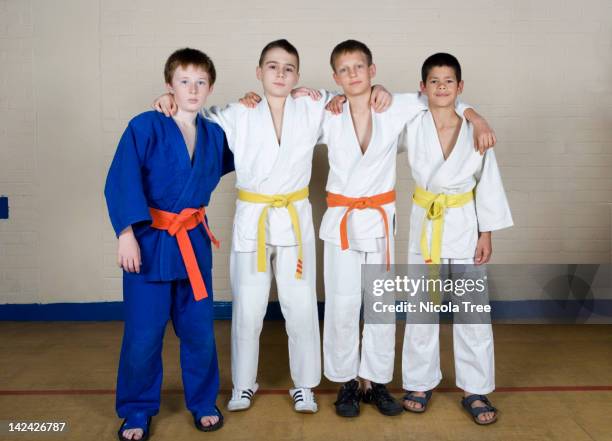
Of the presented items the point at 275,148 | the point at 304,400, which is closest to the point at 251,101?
the point at 275,148

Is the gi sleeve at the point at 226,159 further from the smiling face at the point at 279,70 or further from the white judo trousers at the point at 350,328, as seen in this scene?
the white judo trousers at the point at 350,328

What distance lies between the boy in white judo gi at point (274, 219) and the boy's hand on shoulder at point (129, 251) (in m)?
0.46

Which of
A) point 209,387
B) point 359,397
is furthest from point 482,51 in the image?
point 209,387

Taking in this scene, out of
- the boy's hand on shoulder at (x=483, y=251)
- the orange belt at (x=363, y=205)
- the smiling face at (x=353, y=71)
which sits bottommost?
the boy's hand on shoulder at (x=483, y=251)

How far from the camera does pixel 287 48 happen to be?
97.0 inches

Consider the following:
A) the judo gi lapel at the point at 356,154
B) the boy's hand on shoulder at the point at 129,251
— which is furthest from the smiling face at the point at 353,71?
the boy's hand on shoulder at the point at 129,251

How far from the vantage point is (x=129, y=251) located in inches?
86.7

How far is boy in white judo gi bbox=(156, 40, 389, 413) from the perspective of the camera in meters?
2.51

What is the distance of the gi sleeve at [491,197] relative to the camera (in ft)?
8.15

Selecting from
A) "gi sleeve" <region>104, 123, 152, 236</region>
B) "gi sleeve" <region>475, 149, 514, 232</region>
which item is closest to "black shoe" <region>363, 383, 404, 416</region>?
"gi sleeve" <region>475, 149, 514, 232</region>

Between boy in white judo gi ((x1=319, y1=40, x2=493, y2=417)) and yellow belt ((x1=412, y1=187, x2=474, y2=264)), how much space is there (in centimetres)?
15

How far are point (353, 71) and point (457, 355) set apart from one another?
1.22 metres

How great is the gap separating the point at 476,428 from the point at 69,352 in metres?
2.13

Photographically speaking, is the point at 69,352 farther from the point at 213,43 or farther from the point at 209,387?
the point at 213,43
